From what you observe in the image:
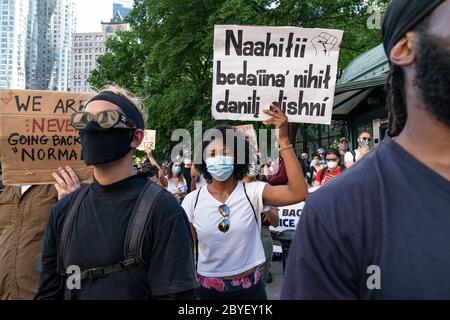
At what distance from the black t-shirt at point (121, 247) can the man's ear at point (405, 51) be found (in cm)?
113

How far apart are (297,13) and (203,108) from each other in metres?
5.81

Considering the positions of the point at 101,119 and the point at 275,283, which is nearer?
the point at 101,119

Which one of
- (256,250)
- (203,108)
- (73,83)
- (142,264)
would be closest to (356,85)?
(256,250)

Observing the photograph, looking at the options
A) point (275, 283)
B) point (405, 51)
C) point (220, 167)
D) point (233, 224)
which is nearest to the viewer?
point (405, 51)

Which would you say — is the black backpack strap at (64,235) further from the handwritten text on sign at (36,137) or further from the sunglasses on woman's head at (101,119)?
the handwritten text on sign at (36,137)

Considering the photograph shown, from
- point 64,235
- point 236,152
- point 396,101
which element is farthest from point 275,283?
point 396,101

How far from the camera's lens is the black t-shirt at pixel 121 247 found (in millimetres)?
1905

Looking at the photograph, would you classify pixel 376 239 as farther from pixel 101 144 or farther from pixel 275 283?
pixel 275 283

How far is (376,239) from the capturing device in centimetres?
117

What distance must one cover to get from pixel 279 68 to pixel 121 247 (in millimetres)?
2560

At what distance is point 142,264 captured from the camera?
75.9 inches

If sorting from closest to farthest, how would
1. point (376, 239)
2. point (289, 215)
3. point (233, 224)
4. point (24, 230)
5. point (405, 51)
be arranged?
point (376, 239), point (405, 51), point (24, 230), point (233, 224), point (289, 215)

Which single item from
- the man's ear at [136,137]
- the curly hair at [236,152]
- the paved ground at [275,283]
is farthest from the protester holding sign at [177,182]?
the man's ear at [136,137]
